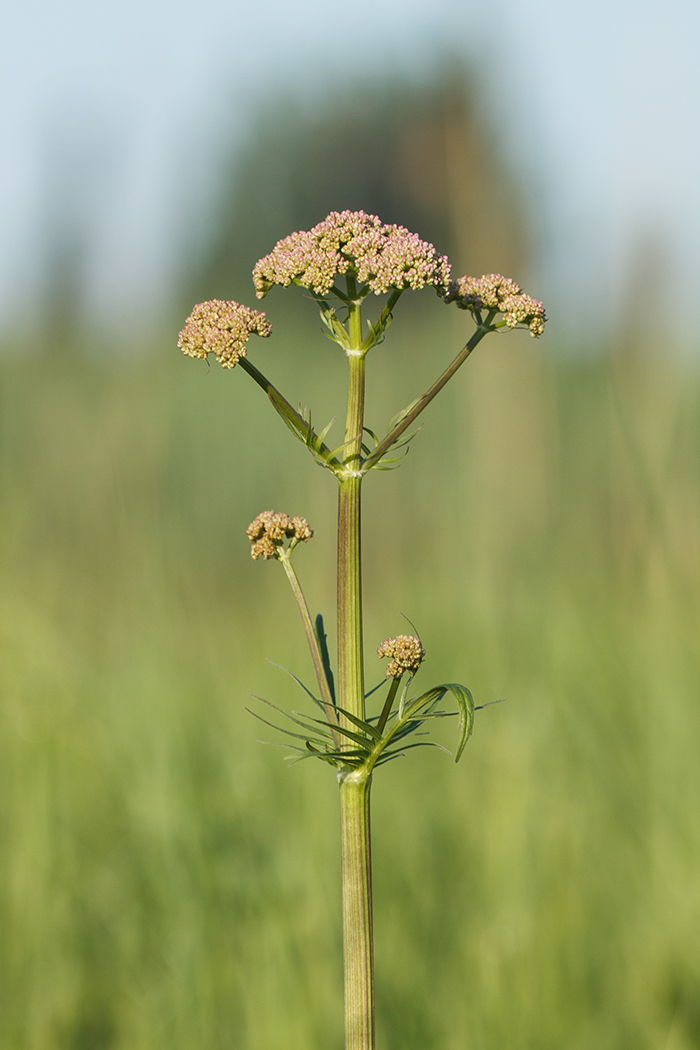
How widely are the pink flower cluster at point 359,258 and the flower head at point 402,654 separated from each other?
0.36 metres

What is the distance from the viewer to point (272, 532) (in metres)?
1.10

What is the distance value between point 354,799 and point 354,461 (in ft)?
1.11

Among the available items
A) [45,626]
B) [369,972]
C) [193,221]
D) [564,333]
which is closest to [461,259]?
[564,333]

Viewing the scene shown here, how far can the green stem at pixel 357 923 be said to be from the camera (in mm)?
940

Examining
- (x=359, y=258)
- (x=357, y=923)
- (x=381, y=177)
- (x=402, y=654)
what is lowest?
(x=357, y=923)

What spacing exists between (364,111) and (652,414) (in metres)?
22.5

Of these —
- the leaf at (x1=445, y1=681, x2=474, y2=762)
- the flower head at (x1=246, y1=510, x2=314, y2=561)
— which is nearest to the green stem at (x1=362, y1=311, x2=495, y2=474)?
the flower head at (x1=246, y1=510, x2=314, y2=561)

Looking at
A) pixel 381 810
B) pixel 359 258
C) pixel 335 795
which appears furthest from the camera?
pixel 381 810

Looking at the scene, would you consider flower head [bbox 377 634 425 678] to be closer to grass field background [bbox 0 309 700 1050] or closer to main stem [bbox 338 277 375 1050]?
main stem [bbox 338 277 375 1050]

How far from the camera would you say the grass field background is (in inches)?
93.8

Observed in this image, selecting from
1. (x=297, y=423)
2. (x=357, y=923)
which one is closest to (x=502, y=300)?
(x=297, y=423)

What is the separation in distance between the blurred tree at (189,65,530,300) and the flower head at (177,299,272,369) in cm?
695

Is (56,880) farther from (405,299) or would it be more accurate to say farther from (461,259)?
(405,299)

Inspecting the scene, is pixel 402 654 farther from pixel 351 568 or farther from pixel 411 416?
pixel 411 416
